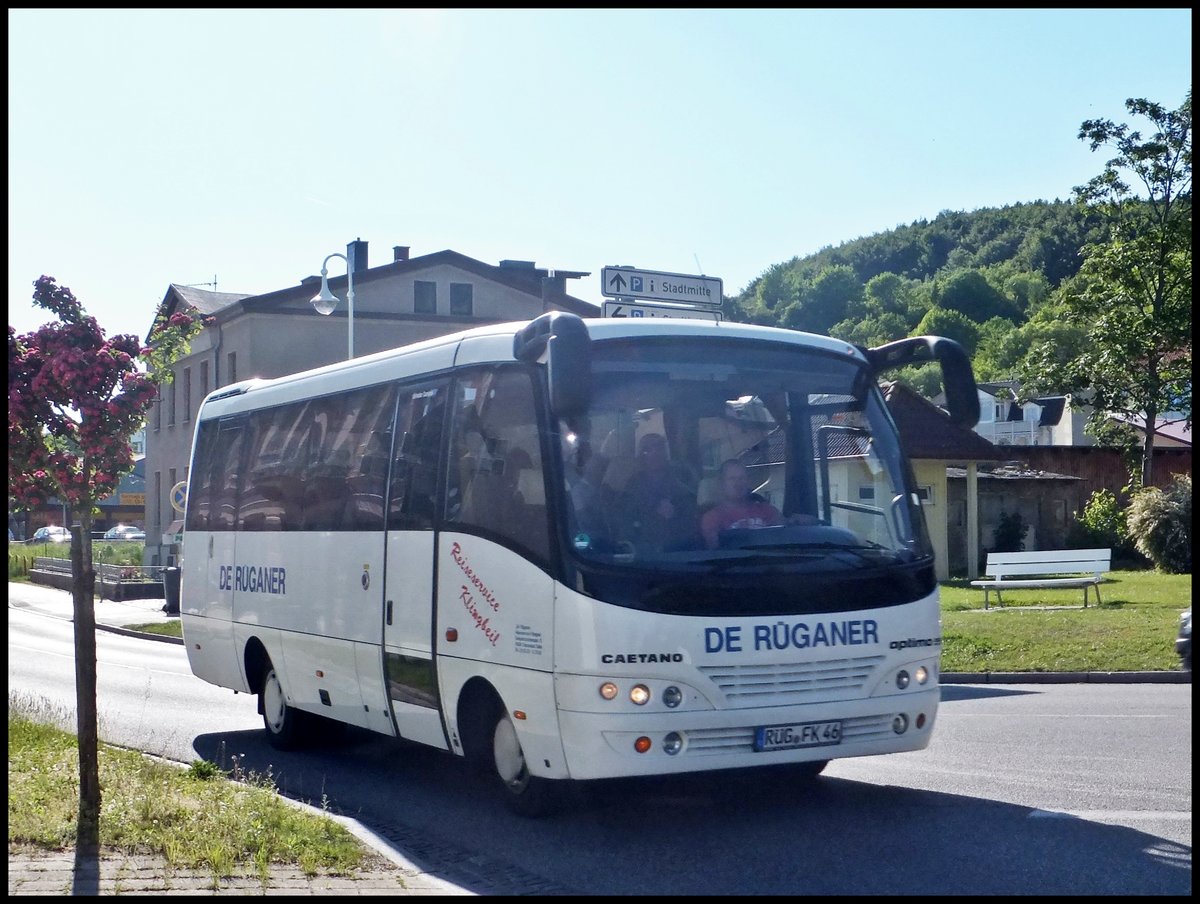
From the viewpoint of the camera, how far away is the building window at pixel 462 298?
50.6m

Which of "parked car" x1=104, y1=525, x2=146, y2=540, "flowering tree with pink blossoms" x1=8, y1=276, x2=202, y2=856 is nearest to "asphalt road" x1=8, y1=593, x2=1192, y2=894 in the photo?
"flowering tree with pink blossoms" x1=8, y1=276, x2=202, y2=856

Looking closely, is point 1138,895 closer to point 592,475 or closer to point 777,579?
point 777,579

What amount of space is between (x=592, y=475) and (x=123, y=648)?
19.0 meters

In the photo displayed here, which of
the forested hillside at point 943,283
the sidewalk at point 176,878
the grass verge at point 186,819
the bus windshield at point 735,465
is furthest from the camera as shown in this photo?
the forested hillside at point 943,283

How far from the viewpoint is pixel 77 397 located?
22469 millimetres

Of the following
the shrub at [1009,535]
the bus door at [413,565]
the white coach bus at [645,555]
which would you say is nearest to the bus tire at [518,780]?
the white coach bus at [645,555]

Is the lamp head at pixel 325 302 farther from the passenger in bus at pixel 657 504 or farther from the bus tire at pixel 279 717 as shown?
the passenger in bus at pixel 657 504

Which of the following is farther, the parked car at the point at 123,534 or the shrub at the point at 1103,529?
the parked car at the point at 123,534

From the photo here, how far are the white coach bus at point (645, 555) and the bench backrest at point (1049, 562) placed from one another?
1679 cm

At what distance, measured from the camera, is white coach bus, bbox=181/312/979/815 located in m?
7.79

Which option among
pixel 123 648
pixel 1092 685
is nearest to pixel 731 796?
pixel 1092 685

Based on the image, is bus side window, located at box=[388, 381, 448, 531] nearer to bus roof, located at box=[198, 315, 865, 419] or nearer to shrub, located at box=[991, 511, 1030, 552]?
bus roof, located at box=[198, 315, 865, 419]

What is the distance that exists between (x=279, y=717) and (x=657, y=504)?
537cm

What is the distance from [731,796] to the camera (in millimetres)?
9164
